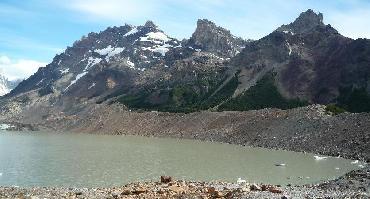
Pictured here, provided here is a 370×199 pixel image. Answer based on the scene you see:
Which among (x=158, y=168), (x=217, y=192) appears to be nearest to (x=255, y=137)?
(x=158, y=168)

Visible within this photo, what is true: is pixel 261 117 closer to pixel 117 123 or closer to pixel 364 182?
pixel 117 123

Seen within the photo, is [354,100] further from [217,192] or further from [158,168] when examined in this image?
[217,192]

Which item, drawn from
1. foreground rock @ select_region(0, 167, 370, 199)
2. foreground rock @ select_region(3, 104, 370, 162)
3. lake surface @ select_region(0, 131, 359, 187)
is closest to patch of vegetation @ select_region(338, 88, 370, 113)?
foreground rock @ select_region(3, 104, 370, 162)

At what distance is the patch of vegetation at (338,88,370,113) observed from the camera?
162475 mm

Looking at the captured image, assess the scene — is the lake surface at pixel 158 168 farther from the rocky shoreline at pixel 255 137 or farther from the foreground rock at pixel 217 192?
the foreground rock at pixel 217 192

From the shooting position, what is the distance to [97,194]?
40.8m

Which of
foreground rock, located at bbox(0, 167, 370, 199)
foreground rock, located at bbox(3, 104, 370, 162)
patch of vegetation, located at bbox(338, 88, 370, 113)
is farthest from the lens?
patch of vegetation, located at bbox(338, 88, 370, 113)

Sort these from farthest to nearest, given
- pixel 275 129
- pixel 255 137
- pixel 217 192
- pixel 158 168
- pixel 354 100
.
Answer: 1. pixel 354 100
2. pixel 255 137
3. pixel 275 129
4. pixel 158 168
5. pixel 217 192

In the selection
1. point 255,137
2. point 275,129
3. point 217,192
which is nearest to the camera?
point 217,192

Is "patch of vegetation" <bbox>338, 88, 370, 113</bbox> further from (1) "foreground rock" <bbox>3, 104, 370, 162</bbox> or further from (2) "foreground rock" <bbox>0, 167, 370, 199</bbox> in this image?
(2) "foreground rock" <bbox>0, 167, 370, 199</bbox>

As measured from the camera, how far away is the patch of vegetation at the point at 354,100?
162475mm

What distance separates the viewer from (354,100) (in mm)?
173125

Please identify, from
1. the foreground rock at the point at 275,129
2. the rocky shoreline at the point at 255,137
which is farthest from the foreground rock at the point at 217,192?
the foreground rock at the point at 275,129

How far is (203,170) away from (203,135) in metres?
78.7
